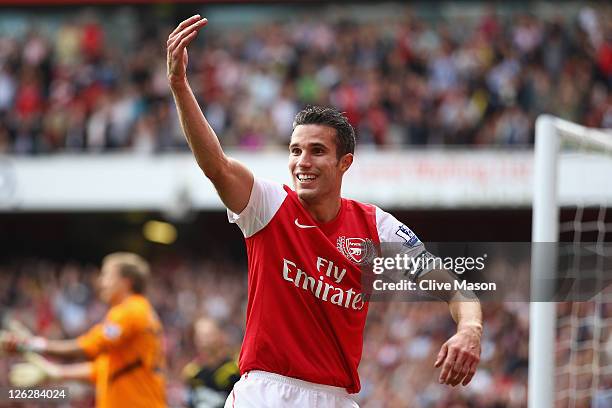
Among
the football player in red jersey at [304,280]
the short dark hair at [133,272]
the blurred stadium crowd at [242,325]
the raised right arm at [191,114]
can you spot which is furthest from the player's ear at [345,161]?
the blurred stadium crowd at [242,325]

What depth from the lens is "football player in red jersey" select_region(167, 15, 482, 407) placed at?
4742 millimetres

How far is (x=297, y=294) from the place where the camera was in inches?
189

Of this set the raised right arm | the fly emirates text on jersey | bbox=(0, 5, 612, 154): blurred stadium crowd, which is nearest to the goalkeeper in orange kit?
the fly emirates text on jersey

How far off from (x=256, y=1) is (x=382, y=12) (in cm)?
257

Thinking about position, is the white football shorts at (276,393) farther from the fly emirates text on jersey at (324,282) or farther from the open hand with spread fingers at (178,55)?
the open hand with spread fingers at (178,55)

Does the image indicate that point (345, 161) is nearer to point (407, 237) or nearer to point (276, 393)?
point (407, 237)

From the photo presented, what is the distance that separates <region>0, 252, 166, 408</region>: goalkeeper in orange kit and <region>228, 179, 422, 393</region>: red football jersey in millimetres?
3493

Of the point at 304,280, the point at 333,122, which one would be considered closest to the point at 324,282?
the point at 304,280

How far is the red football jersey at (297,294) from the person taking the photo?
4762mm

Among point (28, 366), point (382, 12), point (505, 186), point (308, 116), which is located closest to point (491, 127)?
point (505, 186)

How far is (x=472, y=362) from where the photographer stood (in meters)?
4.43

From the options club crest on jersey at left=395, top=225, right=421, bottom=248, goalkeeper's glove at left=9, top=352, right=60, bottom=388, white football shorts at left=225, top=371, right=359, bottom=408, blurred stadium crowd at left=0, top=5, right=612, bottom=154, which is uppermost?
blurred stadium crowd at left=0, top=5, right=612, bottom=154

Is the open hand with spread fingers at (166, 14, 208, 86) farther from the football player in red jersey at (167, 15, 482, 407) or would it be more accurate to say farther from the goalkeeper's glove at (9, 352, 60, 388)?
the goalkeeper's glove at (9, 352, 60, 388)

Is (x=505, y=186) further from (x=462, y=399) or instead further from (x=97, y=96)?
(x=97, y=96)
